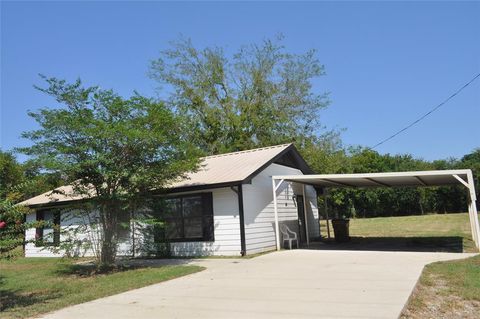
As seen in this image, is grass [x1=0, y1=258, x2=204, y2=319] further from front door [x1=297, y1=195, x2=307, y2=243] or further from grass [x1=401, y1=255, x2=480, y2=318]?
front door [x1=297, y1=195, x2=307, y2=243]

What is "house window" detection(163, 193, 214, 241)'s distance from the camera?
43.6ft

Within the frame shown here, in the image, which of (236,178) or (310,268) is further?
(236,178)

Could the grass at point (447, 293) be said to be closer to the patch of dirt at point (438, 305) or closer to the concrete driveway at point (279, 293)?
the patch of dirt at point (438, 305)

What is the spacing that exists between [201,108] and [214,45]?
466 centimetres

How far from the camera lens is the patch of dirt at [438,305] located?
535 centimetres

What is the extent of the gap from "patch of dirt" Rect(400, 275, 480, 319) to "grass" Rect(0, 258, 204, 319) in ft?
16.2

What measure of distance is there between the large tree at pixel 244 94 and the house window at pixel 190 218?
14.6 meters

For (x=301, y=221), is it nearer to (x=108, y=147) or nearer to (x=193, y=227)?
(x=193, y=227)

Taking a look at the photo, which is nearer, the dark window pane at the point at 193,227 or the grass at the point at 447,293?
the grass at the point at 447,293

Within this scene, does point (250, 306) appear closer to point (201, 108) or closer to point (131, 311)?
point (131, 311)

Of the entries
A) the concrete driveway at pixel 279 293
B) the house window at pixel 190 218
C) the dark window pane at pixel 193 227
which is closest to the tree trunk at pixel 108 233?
the house window at pixel 190 218

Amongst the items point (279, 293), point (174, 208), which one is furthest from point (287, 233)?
point (279, 293)

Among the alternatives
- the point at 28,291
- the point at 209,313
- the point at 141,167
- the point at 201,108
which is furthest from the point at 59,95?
the point at 201,108

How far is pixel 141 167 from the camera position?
10.7 m
